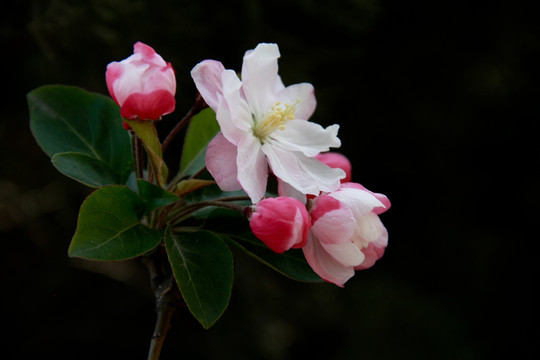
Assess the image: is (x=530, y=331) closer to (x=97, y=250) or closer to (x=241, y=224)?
(x=241, y=224)

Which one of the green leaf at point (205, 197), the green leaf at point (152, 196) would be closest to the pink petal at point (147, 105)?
the green leaf at point (152, 196)

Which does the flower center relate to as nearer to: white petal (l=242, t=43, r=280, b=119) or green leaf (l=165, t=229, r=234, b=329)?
white petal (l=242, t=43, r=280, b=119)

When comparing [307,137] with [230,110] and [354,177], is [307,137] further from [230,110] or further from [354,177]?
[354,177]

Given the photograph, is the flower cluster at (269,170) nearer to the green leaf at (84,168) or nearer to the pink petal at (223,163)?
the pink petal at (223,163)

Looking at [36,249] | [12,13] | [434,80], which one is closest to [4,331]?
[36,249]

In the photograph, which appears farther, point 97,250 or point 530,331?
point 530,331
